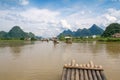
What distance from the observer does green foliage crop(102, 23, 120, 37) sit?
91.7m

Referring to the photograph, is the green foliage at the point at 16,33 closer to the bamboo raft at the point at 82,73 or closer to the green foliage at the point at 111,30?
the green foliage at the point at 111,30

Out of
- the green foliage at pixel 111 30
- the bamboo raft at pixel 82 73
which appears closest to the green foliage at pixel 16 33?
the green foliage at pixel 111 30

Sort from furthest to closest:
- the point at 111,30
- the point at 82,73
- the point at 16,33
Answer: the point at 16,33
the point at 111,30
the point at 82,73

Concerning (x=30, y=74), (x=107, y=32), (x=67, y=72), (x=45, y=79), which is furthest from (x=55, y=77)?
(x=107, y=32)

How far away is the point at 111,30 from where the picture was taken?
92750 millimetres

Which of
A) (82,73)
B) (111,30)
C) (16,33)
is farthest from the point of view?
(16,33)

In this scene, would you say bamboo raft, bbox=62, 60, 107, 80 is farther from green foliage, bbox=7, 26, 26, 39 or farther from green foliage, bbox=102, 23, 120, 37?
green foliage, bbox=7, 26, 26, 39

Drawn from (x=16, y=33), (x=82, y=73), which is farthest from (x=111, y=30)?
(x=16, y=33)

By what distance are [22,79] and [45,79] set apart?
1.22 m

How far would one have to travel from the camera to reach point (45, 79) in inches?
390

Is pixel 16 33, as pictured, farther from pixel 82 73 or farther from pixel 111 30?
pixel 82 73

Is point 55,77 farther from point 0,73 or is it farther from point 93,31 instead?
point 93,31

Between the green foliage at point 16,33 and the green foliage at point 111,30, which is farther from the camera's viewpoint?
the green foliage at point 16,33

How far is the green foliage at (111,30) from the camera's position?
91.7 metres
